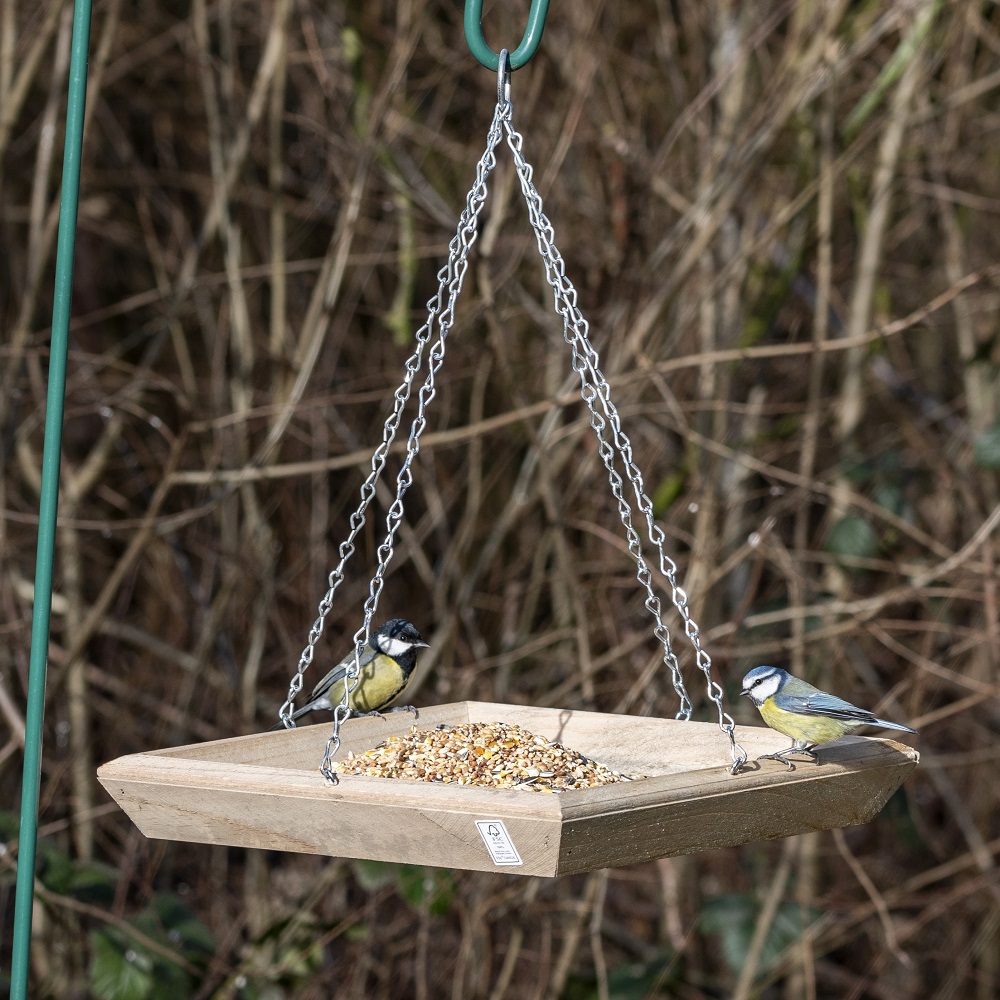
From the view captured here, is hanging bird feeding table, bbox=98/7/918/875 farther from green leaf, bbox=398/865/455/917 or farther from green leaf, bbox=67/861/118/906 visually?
green leaf, bbox=67/861/118/906

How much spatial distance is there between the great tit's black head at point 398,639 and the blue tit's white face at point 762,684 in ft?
2.71

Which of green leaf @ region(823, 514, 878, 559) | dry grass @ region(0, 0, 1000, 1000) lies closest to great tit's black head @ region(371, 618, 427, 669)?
dry grass @ region(0, 0, 1000, 1000)

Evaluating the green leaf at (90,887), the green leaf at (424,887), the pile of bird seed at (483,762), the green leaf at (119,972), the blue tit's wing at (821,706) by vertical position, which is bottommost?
the green leaf at (119,972)

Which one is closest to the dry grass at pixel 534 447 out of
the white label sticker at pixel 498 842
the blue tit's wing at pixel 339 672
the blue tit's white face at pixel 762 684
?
the blue tit's wing at pixel 339 672

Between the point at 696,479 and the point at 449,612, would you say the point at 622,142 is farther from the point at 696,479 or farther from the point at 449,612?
the point at 449,612

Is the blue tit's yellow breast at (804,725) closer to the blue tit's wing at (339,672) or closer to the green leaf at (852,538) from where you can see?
the blue tit's wing at (339,672)

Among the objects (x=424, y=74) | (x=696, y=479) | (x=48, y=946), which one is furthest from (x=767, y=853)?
(x=424, y=74)

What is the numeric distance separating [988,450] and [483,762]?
2966 millimetres

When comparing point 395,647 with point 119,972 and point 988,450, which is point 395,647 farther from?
point 988,450

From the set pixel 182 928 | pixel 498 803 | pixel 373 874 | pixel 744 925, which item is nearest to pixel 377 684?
pixel 373 874

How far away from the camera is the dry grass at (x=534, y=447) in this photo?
15.4ft

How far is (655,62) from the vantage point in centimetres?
602

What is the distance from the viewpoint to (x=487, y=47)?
7.98 feet

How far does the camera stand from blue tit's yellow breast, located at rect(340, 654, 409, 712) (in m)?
3.23
